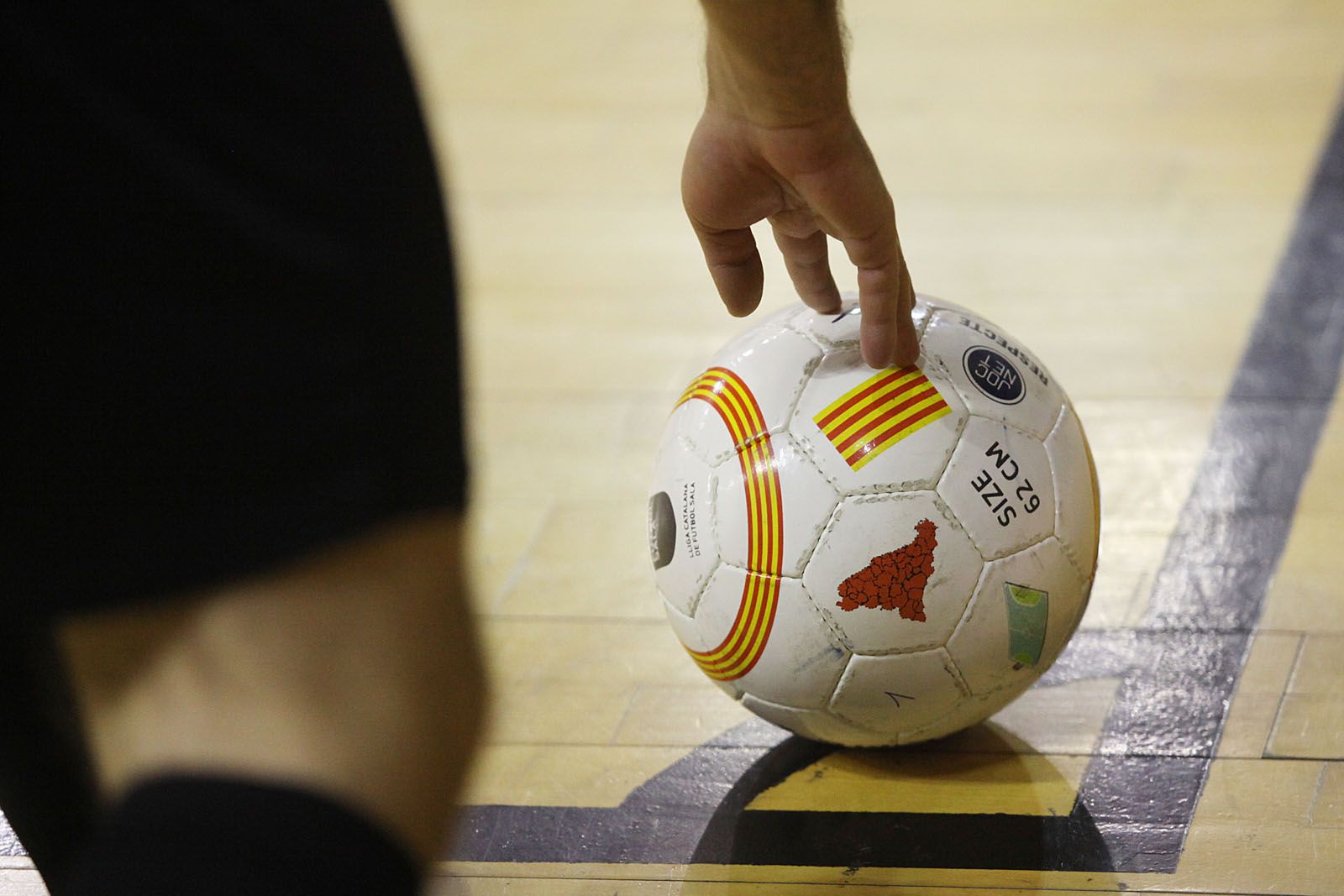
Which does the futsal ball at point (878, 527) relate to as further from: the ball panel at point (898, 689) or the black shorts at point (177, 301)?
the black shorts at point (177, 301)

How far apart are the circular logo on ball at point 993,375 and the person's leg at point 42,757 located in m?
0.87

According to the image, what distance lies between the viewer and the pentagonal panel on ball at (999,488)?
4.05 feet

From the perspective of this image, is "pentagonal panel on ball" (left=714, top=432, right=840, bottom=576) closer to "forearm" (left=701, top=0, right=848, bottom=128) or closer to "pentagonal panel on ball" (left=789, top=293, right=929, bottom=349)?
"pentagonal panel on ball" (left=789, top=293, right=929, bottom=349)

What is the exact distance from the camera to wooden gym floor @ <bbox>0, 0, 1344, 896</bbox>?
1377 millimetres

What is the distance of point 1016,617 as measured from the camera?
1.26 m

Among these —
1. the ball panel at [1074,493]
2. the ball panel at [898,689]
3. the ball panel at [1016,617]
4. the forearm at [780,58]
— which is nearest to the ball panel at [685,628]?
the ball panel at [898,689]

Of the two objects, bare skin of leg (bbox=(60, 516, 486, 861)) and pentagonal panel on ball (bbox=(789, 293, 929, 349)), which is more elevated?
bare skin of leg (bbox=(60, 516, 486, 861))

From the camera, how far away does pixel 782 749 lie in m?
1.50

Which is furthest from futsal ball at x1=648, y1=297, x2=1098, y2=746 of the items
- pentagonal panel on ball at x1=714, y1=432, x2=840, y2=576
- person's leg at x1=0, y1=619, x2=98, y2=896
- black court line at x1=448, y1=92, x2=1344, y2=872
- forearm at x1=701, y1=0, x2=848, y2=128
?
person's leg at x1=0, y1=619, x2=98, y2=896

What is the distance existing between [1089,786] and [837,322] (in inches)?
22.8

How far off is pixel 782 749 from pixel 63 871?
775 millimetres

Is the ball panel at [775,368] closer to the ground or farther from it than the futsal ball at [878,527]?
farther from it

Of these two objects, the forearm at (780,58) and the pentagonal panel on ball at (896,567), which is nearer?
the forearm at (780,58)

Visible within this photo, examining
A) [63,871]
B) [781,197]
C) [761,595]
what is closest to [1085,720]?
[761,595]
